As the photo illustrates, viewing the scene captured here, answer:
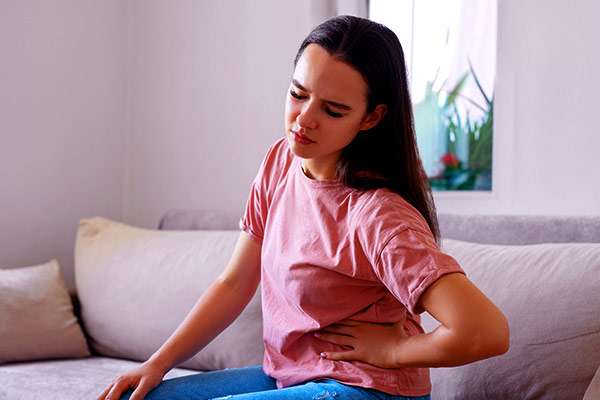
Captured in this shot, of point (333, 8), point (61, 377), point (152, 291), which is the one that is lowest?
point (61, 377)

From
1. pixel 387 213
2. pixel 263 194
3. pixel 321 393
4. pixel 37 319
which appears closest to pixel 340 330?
pixel 321 393

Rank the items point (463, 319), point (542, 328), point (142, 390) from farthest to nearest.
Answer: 1. point (542, 328)
2. point (142, 390)
3. point (463, 319)

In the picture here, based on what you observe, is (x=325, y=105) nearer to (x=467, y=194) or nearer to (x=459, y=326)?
(x=459, y=326)

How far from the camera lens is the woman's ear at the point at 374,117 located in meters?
1.45

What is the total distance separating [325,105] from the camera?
1421mm

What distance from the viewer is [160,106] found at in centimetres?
334

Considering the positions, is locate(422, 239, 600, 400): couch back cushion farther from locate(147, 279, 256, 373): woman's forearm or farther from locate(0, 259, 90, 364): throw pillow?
locate(0, 259, 90, 364): throw pillow

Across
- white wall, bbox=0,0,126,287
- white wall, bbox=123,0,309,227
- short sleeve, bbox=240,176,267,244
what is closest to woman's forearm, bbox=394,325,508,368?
short sleeve, bbox=240,176,267,244

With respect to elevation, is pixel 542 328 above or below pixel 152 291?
above

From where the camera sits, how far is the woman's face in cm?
141

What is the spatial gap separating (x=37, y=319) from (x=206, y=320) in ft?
3.62

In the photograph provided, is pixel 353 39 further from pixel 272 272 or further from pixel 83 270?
pixel 83 270

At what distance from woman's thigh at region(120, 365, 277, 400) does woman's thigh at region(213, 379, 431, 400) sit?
0.34 feet

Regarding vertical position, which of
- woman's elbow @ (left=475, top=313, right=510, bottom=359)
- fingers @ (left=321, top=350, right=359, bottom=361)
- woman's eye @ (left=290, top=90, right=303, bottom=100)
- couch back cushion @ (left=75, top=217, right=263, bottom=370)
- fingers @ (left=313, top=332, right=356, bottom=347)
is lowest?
couch back cushion @ (left=75, top=217, right=263, bottom=370)
